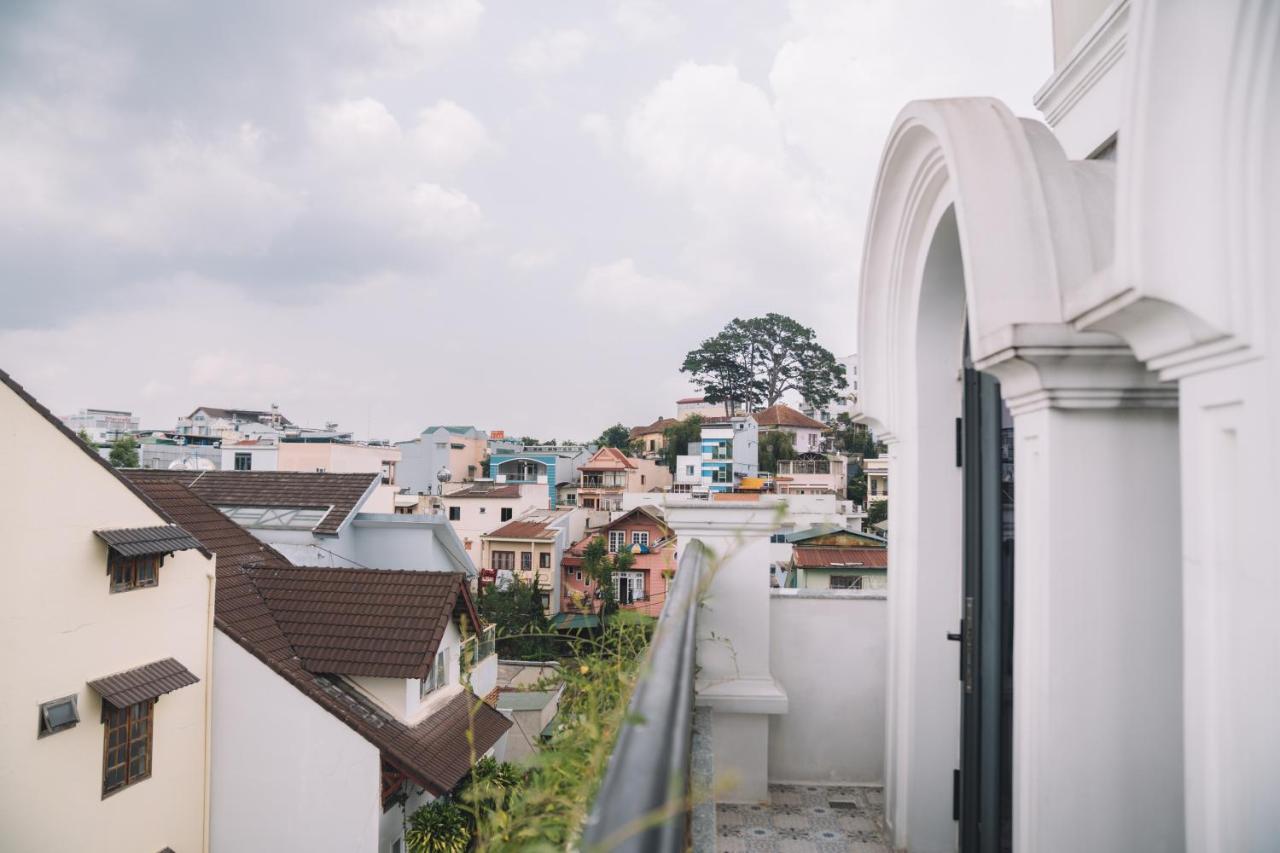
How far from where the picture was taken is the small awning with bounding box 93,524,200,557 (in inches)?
326

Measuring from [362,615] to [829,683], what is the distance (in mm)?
9128

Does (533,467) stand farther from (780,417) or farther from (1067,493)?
(1067,493)

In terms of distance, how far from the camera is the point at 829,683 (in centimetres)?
361

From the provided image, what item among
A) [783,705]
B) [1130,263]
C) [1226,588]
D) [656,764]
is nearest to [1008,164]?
[1130,263]

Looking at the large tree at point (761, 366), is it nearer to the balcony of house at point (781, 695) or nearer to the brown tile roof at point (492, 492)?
the brown tile roof at point (492, 492)

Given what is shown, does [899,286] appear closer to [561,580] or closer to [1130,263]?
[1130,263]

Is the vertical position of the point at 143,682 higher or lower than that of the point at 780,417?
lower

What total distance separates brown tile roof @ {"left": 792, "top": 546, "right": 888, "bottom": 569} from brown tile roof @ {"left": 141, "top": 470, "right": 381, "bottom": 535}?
35.5 ft

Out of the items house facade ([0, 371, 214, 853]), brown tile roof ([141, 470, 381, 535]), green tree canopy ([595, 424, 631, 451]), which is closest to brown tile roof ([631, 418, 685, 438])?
green tree canopy ([595, 424, 631, 451])

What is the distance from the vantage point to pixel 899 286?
325 cm

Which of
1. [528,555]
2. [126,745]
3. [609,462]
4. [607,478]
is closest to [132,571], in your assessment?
[126,745]

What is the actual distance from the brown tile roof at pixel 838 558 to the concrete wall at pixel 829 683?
14712 mm

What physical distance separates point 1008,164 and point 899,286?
4.14 ft

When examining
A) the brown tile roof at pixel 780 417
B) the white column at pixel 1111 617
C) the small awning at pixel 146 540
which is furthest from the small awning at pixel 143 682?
the brown tile roof at pixel 780 417
